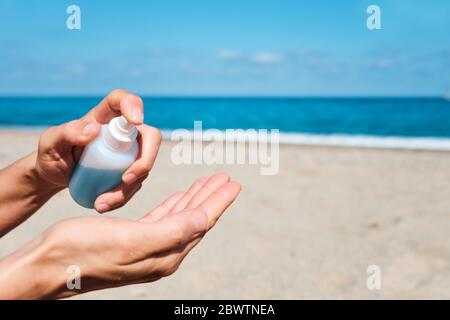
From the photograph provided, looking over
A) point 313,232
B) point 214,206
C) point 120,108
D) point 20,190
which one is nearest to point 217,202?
point 214,206

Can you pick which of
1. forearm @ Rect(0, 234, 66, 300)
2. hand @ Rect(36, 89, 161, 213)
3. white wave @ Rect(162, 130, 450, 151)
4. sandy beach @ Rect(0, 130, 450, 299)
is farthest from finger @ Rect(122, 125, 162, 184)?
white wave @ Rect(162, 130, 450, 151)

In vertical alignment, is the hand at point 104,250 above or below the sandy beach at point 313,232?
above

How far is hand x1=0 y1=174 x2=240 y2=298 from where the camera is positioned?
123 cm

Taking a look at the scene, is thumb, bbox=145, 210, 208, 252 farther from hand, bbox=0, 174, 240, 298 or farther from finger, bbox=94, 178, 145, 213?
finger, bbox=94, 178, 145, 213

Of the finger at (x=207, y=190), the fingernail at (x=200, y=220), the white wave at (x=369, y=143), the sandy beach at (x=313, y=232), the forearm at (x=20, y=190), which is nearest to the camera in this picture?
the fingernail at (x=200, y=220)

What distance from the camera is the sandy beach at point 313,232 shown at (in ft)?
9.22

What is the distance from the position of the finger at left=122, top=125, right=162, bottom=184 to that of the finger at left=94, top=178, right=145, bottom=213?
0.06 metres

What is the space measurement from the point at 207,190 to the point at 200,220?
17 centimetres

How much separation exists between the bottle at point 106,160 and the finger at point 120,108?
0.05 metres

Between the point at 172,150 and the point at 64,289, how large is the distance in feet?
17.0

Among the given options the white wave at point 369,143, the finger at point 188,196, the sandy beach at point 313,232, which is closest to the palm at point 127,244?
the finger at point 188,196

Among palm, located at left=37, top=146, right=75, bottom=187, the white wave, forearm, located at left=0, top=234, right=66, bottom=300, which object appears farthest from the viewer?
the white wave

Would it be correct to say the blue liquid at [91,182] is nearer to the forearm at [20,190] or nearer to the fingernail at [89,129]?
the fingernail at [89,129]
